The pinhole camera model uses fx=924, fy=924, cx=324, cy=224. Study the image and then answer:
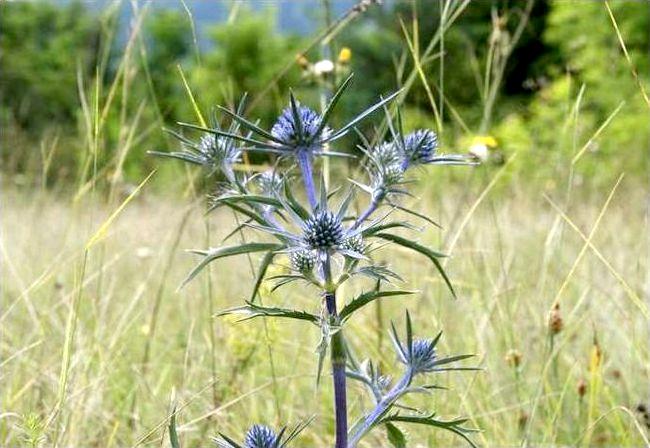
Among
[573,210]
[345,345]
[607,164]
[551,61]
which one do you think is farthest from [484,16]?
[345,345]

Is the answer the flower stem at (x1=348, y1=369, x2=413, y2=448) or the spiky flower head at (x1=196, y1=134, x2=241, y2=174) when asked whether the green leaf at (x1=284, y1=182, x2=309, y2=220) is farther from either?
the flower stem at (x1=348, y1=369, x2=413, y2=448)

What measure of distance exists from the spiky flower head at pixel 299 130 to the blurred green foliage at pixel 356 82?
0.18 meters

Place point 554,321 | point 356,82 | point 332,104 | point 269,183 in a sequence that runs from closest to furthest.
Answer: point 332,104 → point 269,183 → point 554,321 → point 356,82

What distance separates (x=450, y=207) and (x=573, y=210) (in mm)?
581

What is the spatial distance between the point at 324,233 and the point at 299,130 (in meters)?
0.12

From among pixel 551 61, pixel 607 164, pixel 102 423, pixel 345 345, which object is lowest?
pixel 102 423

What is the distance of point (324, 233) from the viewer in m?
0.96

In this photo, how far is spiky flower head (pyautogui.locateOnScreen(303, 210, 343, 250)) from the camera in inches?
38.0

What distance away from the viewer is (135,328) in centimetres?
232

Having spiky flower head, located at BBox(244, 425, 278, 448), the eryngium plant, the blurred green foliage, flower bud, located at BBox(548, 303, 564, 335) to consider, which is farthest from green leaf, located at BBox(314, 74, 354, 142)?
flower bud, located at BBox(548, 303, 564, 335)

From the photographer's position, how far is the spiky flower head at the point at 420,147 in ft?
3.52

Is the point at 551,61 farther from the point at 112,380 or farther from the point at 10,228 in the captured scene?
the point at 112,380

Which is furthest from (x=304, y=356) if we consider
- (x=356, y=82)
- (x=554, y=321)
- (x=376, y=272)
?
(x=356, y=82)

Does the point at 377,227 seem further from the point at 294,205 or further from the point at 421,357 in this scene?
the point at 421,357
